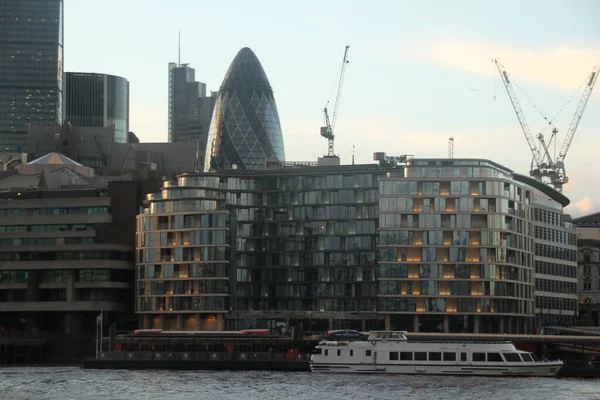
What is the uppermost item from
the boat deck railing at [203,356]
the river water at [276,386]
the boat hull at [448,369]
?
the boat deck railing at [203,356]

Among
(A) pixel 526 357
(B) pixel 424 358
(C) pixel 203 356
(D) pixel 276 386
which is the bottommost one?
(D) pixel 276 386

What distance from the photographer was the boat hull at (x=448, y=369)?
15538 cm

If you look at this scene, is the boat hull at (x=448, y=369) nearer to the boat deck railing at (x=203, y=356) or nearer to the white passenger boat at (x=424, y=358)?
the white passenger boat at (x=424, y=358)

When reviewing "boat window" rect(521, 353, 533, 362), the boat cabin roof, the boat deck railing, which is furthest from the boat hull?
the boat deck railing

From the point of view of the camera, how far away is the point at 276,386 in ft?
466

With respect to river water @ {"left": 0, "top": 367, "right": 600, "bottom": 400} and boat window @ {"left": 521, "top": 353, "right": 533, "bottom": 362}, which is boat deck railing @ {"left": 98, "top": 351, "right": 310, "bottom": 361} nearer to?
river water @ {"left": 0, "top": 367, "right": 600, "bottom": 400}

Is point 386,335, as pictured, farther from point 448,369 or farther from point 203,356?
point 203,356

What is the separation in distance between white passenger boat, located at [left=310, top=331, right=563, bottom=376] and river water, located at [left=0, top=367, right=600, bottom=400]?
233 cm

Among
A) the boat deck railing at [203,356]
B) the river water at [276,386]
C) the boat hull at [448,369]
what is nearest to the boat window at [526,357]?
the boat hull at [448,369]

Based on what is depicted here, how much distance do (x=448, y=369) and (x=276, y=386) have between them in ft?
85.5

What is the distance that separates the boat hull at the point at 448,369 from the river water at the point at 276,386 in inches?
69.9

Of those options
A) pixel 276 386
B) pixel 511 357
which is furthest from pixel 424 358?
pixel 276 386

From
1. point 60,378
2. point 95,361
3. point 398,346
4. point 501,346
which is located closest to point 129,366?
point 95,361

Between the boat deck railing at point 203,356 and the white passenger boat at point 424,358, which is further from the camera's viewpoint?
the boat deck railing at point 203,356
